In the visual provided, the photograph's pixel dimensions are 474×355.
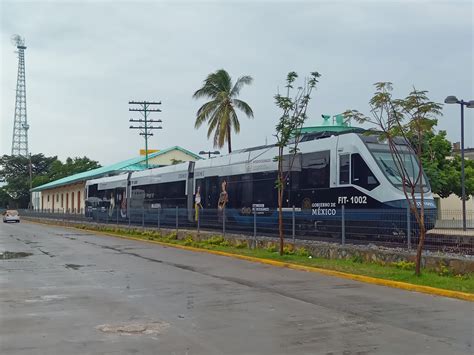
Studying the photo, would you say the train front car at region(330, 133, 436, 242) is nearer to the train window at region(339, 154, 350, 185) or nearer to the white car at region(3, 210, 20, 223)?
the train window at region(339, 154, 350, 185)

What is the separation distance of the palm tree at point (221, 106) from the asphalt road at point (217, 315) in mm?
24323

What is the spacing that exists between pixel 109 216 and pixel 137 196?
2.47 m

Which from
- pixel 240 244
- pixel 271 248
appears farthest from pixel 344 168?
pixel 240 244

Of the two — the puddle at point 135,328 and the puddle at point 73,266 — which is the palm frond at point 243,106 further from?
the puddle at point 135,328

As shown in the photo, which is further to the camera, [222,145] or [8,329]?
[222,145]

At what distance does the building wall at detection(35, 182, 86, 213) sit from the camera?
67.0 meters

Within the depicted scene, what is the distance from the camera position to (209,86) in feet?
128

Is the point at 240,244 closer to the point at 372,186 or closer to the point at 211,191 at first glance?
the point at 372,186

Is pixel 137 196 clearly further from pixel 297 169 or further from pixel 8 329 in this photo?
pixel 8 329

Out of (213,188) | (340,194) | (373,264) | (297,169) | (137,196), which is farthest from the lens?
(137,196)

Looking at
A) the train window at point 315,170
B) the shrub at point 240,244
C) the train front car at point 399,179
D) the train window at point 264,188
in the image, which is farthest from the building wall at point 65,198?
the train front car at point 399,179

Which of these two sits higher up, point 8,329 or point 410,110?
point 410,110

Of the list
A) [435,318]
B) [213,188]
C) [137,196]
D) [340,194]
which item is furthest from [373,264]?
[137,196]

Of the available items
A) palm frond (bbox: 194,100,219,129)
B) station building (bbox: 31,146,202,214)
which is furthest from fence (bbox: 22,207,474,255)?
station building (bbox: 31,146,202,214)
